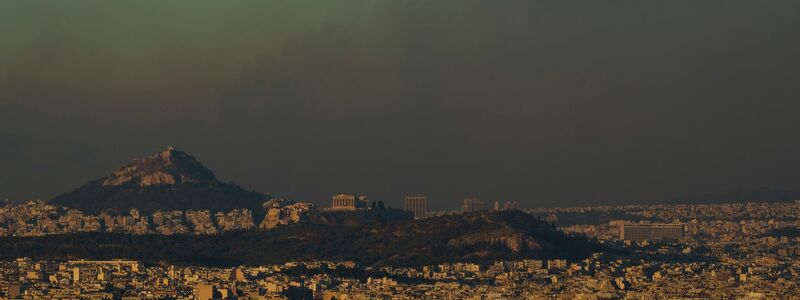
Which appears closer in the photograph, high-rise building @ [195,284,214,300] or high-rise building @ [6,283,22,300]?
high-rise building @ [6,283,22,300]

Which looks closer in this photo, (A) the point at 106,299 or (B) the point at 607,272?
(A) the point at 106,299

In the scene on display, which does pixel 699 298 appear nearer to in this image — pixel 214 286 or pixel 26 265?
pixel 214 286

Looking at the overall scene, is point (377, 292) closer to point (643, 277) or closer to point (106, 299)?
point (106, 299)

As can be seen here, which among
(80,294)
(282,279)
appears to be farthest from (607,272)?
(80,294)

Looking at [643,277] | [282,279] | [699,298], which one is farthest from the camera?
[643,277]

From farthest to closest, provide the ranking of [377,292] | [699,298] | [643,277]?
[643,277] → [377,292] → [699,298]

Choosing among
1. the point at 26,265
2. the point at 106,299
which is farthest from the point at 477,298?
the point at 26,265

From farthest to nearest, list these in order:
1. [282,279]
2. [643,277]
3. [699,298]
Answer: [643,277] < [282,279] < [699,298]

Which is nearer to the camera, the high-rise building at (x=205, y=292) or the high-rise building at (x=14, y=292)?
the high-rise building at (x=14, y=292)

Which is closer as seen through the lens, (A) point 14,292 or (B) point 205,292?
(A) point 14,292
